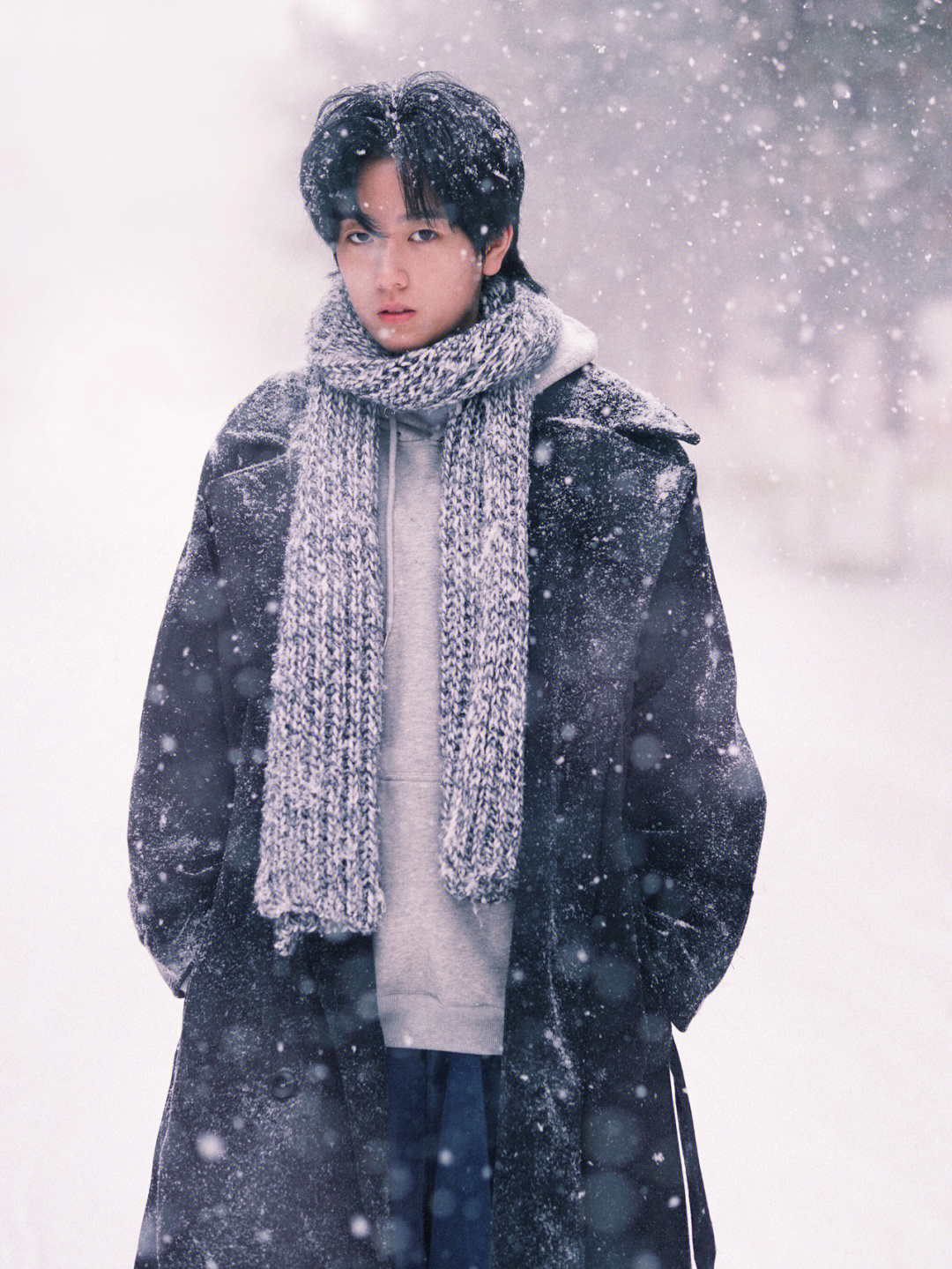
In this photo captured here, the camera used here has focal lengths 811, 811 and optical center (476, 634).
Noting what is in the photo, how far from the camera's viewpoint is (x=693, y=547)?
996mm

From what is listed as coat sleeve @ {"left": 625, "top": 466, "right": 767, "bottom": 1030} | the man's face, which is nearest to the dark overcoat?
coat sleeve @ {"left": 625, "top": 466, "right": 767, "bottom": 1030}

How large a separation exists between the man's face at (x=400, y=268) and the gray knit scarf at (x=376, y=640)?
0.04 metres

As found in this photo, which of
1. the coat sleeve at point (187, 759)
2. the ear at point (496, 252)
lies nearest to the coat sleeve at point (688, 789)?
the ear at point (496, 252)

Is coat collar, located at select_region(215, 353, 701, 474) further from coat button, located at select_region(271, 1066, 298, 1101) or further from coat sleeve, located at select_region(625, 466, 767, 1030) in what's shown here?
coat button, located at select_region(271, 1066, 298, 1101)

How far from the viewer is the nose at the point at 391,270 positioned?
0.92m

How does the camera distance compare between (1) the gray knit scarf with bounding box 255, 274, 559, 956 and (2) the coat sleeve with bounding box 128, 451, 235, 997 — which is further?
(2) the coat sleeve with bounding box 128, 451, 235, 997

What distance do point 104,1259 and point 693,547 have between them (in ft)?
5.78

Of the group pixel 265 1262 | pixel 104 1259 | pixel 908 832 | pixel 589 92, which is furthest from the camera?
pixel 908 832

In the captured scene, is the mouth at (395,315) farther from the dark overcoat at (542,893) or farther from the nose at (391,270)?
the dark overcoat at (542,893)

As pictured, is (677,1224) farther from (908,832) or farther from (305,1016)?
(908,832)

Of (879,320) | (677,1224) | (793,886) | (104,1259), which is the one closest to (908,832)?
(793,886)

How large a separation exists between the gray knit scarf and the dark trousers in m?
0.20

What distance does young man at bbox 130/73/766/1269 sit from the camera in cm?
90

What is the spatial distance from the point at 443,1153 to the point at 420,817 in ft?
1.25
